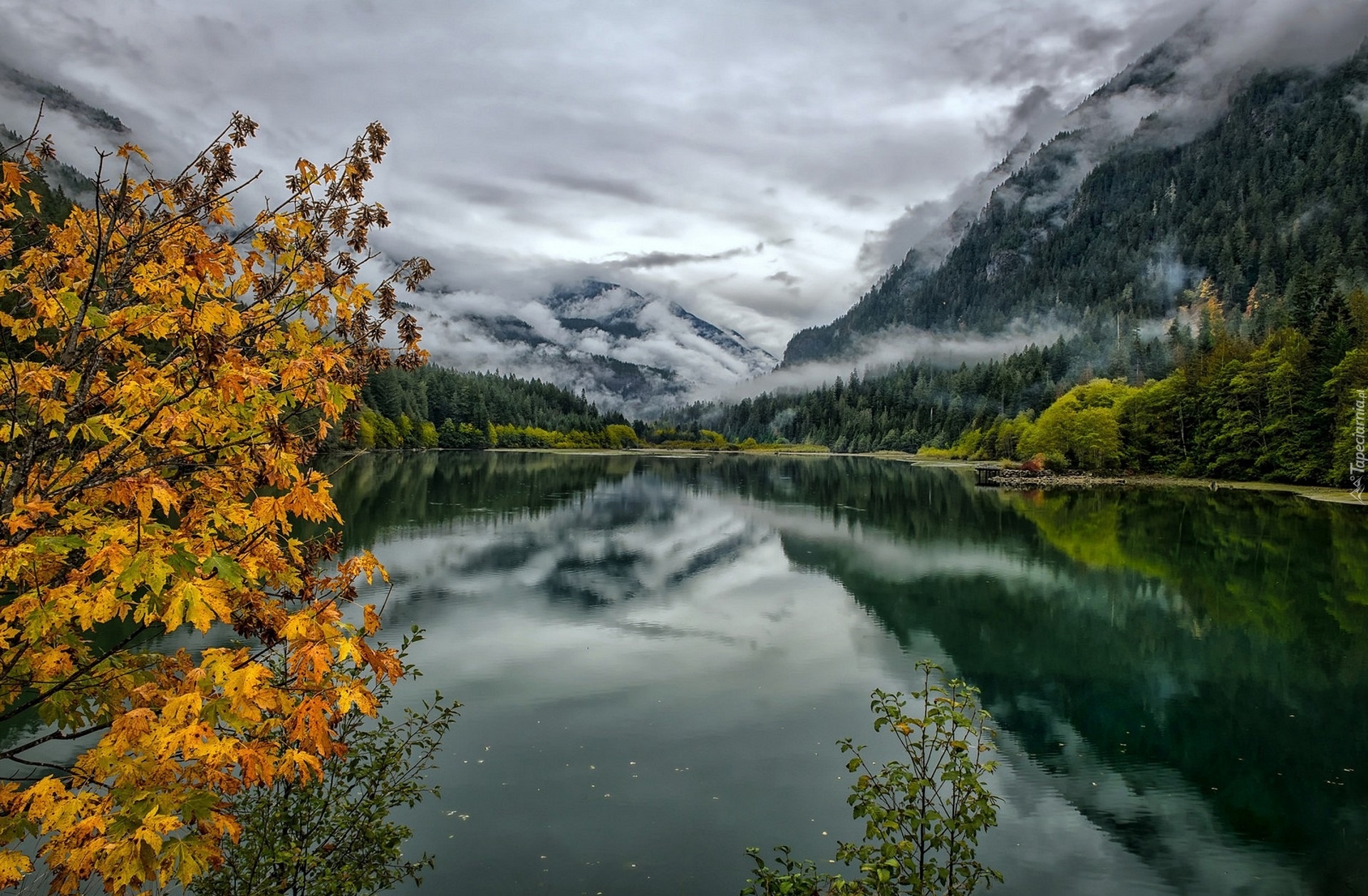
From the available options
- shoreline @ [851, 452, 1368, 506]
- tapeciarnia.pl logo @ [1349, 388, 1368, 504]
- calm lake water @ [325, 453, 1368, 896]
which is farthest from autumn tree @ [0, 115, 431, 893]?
tapeciarnia.pl logo @ [1349, 388, 1368, 504]

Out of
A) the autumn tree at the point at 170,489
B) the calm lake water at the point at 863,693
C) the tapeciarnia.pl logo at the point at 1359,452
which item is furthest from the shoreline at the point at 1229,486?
the autumn tree at the point at 170,489

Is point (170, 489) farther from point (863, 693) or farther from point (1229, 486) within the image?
point (1229, 486)

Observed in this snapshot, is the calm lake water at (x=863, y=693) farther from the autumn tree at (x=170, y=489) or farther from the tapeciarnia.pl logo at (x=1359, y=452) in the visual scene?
the tapeciarnia.pl logo at (x=1359, y=452)

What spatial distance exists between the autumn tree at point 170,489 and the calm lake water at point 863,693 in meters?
7.06

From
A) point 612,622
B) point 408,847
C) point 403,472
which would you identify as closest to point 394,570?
point 612,622

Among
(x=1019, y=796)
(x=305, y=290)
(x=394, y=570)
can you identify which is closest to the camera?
(x=305, y=290)

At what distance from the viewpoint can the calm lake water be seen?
38.5 ft

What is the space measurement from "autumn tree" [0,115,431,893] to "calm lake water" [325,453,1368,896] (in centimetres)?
706

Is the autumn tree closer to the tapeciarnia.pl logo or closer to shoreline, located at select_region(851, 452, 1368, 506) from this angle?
shoreline, located at select_region(851, 452, 1368, 506)

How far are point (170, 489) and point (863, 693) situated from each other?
59.5 feet

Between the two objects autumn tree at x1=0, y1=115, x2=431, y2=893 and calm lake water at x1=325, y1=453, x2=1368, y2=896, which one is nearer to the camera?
autumn tree at x1=0, y1=115, x2=431, y2=893

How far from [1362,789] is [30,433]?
2098cm

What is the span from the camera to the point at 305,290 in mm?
6398

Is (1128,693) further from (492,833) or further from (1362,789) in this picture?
(492,833)
